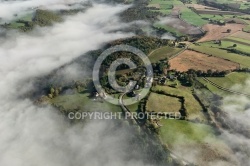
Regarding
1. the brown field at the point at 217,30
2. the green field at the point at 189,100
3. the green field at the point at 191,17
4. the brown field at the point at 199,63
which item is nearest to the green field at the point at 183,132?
the green field at the point at 189,100

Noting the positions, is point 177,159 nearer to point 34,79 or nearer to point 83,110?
point 83,110

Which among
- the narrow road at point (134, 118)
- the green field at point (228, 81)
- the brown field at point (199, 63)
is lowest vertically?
the narrow road at point (134, 118)

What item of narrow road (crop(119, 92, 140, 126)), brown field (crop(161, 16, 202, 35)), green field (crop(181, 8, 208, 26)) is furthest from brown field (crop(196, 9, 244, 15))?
narrow road (crop(119, 92, 140, 126))

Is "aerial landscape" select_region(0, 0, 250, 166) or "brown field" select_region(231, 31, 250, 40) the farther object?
"brown field" select_region(231, 31, 250, 40)

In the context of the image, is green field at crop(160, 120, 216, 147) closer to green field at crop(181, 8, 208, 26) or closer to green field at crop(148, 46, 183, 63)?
green field at crop(148, 46, 183, 63)

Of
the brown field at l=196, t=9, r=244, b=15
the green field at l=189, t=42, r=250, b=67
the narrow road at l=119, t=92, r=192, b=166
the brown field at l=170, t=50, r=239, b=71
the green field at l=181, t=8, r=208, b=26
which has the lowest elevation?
the narrow road at l=119, t=92, r=192, b=166

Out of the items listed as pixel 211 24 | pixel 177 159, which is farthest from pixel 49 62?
pixel 211 24

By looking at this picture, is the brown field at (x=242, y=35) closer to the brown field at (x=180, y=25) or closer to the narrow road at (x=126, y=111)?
the brown field at (x=180, y=25)
